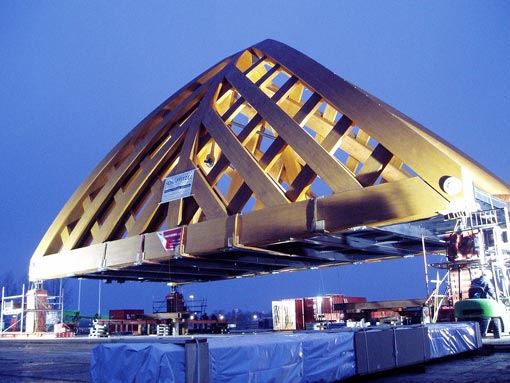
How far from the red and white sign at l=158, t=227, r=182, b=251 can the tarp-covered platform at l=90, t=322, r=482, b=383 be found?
8.93 meters

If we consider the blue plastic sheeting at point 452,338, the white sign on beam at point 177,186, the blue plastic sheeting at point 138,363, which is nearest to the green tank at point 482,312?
the blue plastic sheeting at point 452,338

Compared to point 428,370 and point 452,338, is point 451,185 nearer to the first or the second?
point 452,338

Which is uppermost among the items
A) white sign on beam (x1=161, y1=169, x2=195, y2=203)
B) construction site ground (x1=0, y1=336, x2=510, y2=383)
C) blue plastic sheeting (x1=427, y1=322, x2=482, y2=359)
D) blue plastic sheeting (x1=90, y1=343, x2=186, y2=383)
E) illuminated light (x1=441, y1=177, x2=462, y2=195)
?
white sign on beam (x1=161, y1=169, x2=195, y2=203)

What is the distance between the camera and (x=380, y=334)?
9.45m

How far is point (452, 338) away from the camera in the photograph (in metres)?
12.0

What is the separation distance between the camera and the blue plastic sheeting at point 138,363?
6117 mm

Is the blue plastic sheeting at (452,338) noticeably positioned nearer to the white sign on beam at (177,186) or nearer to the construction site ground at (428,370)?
the construction site ground at (428,370)

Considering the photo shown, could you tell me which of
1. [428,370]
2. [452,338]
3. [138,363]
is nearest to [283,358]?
[138,363]

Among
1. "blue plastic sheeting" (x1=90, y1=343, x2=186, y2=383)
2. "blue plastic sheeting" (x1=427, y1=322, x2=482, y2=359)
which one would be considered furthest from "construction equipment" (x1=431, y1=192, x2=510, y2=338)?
"blue plastic sheeting" (x1=90, y1=343, x2=186, y2=383)

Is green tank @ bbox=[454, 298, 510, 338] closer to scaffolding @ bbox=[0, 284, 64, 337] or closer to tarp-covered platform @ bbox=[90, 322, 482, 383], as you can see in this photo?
tarp-covered platform @ bbox=[90, 322, 482, 383]

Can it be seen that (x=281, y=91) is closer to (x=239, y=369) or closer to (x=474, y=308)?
(x=474, y=308)

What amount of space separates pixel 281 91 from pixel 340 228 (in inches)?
247

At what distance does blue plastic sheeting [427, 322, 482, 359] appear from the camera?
11188 millimetres

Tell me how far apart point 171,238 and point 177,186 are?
1.87 metres
